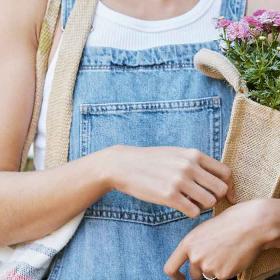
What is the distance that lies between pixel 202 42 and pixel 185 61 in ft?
0.25

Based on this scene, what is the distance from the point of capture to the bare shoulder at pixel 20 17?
1.90 meters

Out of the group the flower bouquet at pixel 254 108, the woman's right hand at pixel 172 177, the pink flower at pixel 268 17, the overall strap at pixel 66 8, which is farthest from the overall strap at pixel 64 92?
the pink flower at pixel 268 17

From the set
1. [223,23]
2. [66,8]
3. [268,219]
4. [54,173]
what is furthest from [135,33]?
[268,219]

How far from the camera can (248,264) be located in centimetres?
168

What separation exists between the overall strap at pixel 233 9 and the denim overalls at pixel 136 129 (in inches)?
4.6

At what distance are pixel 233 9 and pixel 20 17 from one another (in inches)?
20.4

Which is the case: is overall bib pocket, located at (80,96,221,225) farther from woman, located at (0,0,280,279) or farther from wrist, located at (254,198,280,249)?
wrist, located at (254,198,280,249)

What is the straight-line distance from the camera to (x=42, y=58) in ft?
6.32

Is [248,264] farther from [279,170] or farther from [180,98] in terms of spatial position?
[180,98]

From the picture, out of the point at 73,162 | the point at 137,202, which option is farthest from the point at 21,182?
the point at 137,202

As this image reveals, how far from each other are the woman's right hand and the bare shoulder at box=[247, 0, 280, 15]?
1.62 ft

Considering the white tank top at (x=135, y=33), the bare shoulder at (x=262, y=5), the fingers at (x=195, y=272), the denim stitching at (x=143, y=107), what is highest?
the bare shoulder at (x=262, y=5)

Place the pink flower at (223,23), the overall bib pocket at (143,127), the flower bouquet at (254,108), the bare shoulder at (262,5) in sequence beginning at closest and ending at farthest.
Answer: the flower bouquet at (254,108) → the pink flower at (223,23) → the overall bib pocket at (143,127) → the bare shoulder at (262,5)

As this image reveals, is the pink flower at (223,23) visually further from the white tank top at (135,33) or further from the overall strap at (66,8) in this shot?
the overall strap at (66,8)
